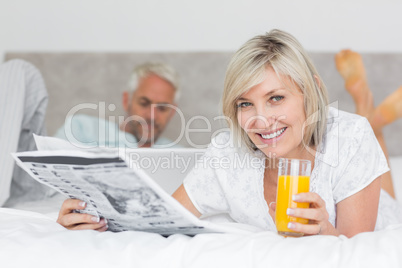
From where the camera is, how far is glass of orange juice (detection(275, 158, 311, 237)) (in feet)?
3.49

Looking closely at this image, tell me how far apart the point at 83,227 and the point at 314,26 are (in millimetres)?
2156

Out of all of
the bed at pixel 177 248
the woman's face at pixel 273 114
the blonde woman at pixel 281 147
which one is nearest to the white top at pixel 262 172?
the blonde woman at pixel 281 147

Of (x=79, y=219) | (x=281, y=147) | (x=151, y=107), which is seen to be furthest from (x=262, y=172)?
(x=151, y=107)

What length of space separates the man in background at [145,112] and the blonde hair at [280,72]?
1.39 metres

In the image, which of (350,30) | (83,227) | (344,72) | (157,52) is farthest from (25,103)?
(350,30)

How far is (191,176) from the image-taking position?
4.79 ft

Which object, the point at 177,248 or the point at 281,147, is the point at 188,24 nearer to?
the point at 281,147

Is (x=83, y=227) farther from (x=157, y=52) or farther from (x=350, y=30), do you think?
(x=350, y=30)

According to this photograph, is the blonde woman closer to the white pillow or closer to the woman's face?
the woman's face

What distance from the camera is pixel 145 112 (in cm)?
279

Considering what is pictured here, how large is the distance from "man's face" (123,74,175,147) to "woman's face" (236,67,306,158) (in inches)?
56.9

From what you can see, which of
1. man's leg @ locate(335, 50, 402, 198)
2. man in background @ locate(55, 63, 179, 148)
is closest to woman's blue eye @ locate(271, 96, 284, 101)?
man's leg @ locate(335, 50, 402, 198)

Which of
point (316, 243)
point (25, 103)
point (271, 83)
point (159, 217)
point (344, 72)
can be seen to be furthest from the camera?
point (344, 72)

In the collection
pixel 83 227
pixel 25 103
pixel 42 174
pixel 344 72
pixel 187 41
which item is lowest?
pixel 83 227
